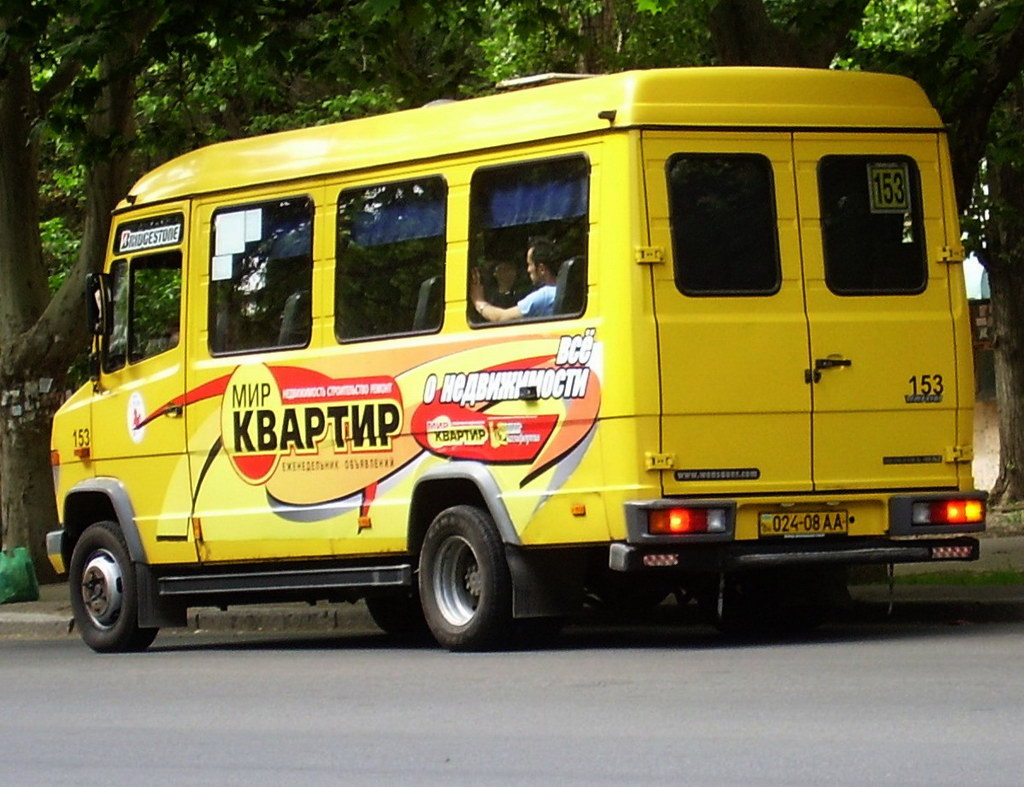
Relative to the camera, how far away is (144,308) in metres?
15.1

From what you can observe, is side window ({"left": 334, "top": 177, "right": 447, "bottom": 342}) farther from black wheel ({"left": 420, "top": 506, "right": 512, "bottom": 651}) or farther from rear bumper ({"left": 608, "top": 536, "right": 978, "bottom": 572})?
rear bumper ({"left": 608, "top": 536, "right": 978, "bottom": 572})

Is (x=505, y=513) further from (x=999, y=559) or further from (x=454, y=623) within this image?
(x=999, y=559)

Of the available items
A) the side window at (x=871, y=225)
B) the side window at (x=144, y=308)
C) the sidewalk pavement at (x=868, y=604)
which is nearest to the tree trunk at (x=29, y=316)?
the sidewalk pavement at (x=868, y=604)

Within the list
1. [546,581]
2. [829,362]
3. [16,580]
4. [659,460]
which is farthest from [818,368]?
[16,580]

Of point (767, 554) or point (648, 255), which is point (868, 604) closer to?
point (767, 554)

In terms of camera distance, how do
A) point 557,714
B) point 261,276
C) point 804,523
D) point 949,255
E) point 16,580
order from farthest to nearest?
point 16,580, point 261,276, point 949,255, point 804,523, point 557,714

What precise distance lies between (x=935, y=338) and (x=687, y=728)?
4.37 m

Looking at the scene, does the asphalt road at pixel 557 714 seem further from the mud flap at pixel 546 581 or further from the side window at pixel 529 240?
the side window at pixel 529 240

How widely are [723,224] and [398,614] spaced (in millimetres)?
4117

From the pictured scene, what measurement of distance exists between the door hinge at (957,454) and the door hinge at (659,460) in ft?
5.23

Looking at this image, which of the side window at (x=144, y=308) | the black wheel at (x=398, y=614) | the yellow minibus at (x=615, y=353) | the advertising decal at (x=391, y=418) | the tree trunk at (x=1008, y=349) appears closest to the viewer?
the yellow minibus at (x=615, y=353)

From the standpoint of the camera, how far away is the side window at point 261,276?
543 inches

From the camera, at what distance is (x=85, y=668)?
1331 cm

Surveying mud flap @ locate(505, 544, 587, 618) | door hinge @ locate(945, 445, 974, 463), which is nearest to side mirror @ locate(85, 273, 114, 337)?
mud flap @ locate(505, 544, 587, 618)
